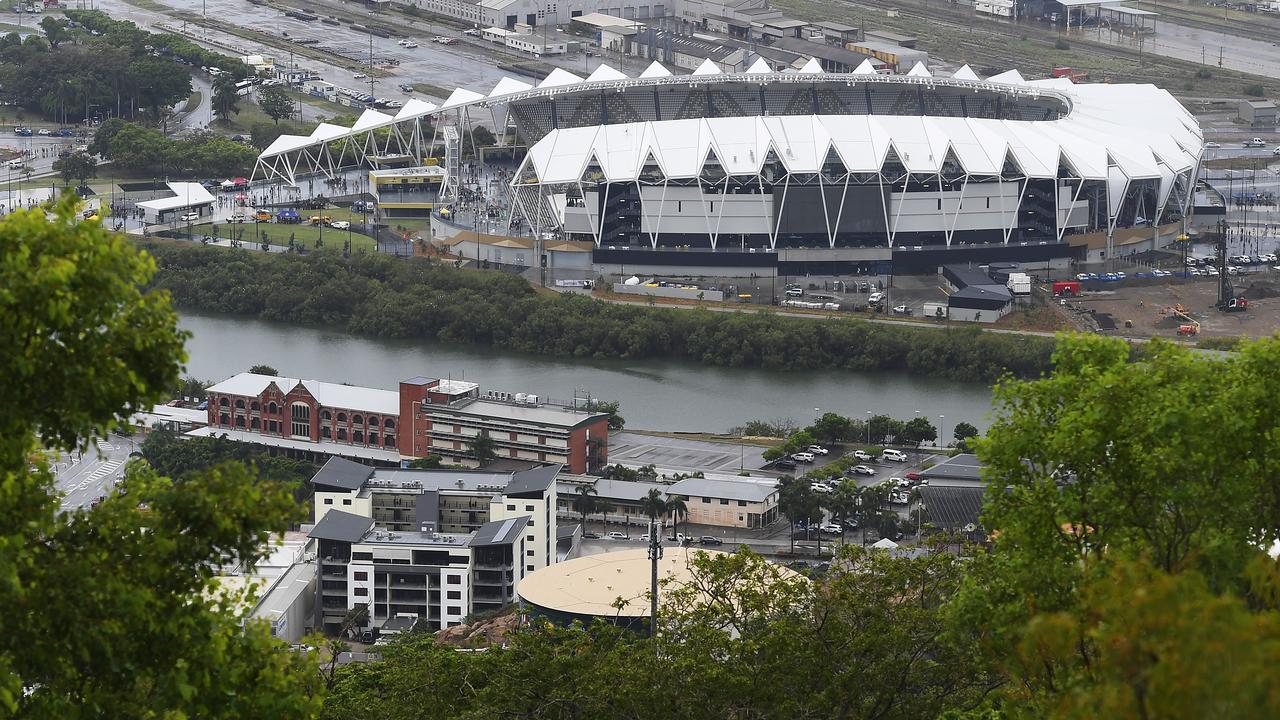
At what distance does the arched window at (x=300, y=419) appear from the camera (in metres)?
21.5

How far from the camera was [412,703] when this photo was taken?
30.4 ft

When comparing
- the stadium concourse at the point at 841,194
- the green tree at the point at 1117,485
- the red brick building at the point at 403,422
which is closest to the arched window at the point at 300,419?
the red brick building at the point at 403,422

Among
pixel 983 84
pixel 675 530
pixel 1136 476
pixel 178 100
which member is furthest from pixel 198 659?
pixel 178 100

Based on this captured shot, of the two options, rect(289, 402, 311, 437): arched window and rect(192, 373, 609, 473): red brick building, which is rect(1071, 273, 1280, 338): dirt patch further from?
rect(289, 402, 311, 437): arched window

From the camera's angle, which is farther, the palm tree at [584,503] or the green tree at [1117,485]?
the palm tree at [584,503]

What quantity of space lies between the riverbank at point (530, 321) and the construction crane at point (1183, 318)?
1.68 metres

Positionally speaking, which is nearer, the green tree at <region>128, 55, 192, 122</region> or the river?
the river

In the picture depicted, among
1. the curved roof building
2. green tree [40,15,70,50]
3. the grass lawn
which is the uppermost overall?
green tree [40,15,70,50]

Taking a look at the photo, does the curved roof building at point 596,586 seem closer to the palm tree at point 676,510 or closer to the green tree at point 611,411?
the palm tree at point 676,510

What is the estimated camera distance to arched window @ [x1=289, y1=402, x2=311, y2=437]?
2150 centimetres

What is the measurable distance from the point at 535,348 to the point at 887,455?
6602mm

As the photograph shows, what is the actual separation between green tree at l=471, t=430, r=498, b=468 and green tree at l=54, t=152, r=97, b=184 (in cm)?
1709

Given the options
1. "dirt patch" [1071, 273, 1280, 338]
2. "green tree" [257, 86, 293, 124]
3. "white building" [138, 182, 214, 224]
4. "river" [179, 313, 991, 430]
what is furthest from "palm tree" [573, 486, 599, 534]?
"green tree" [257, 86, 293, 124]

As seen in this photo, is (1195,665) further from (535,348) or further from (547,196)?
(547,196)
